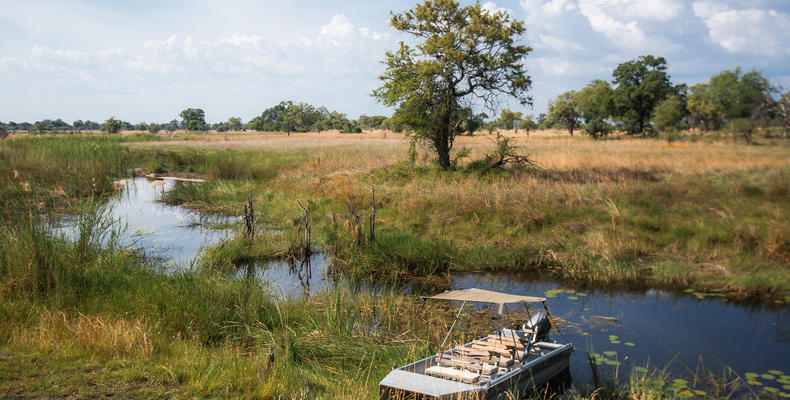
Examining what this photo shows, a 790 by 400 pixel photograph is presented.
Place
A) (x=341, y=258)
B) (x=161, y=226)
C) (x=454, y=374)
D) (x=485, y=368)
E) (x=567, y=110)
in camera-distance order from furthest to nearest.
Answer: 1. (x=567, y=110)
2. (x=161, y=226)
3. (x=341, y=258)
4. (x=485, y=368)
5. (x=454, y=374)

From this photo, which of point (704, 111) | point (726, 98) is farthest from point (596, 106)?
point (726, 98)

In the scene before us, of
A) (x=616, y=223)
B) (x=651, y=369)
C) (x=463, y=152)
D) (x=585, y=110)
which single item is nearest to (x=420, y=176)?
(x=463, y=152)

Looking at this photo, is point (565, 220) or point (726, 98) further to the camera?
point (726, 98)

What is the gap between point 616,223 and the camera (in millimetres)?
14117

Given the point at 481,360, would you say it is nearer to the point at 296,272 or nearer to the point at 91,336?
the point at 91,336

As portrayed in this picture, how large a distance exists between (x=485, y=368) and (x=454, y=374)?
17.3 inches

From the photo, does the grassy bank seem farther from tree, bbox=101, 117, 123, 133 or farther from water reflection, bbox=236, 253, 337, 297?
tree, bbox=101, 117, 123, 133

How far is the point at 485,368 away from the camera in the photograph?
6.02 meters

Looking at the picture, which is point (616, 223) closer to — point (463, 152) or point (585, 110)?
point (463, 152)

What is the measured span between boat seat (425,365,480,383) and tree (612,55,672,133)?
205 feet

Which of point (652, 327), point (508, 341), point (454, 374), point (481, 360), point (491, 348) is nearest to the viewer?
point (454, 374)

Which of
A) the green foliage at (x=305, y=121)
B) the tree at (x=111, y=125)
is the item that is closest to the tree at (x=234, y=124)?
the green foliage at (x=305, y=121)

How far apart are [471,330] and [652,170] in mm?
15968

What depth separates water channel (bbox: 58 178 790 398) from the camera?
7566mm
